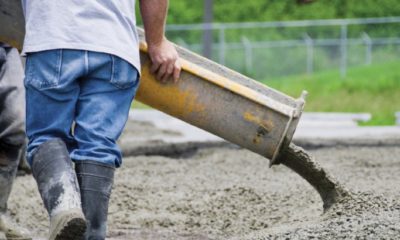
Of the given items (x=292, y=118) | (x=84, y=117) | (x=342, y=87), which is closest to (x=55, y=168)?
(x=84, y=117)

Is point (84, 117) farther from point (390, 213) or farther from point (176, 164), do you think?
point (176, 164)

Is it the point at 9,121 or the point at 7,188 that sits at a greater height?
the point at 9,121

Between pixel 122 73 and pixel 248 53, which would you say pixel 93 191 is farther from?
pixel 248 53

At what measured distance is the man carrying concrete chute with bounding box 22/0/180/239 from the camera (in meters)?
4.02

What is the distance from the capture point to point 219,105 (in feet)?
16.6

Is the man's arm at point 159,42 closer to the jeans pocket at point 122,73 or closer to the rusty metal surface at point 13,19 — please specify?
the jeans pocket at point 122,73

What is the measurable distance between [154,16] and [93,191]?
0.82 m

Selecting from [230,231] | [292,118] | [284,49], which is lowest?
[230,231]

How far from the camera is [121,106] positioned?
13.7 feet

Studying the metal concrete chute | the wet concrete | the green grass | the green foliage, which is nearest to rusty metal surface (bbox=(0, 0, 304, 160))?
Result: the metal concrete chute

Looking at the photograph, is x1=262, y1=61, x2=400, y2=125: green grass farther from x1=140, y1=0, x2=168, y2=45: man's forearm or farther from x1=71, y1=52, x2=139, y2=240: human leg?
x1=71, y1=52, x2=139, y2=240: human leg

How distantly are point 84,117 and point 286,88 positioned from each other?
1923 cm

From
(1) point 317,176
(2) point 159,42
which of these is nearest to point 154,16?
(2) point 159,42

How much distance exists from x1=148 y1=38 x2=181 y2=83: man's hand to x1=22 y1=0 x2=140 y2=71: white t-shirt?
43 centimetres
